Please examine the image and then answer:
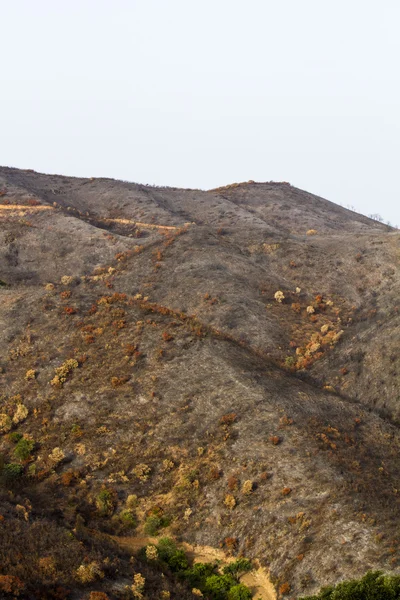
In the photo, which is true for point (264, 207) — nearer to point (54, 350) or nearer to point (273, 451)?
point (54, 350)

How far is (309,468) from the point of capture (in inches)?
1174

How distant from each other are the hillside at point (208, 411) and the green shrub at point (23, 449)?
165 mm

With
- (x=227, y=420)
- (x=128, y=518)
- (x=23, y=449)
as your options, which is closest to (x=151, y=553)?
(x=128, y=518)

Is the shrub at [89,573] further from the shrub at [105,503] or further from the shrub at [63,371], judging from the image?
the shrub at [63,371]

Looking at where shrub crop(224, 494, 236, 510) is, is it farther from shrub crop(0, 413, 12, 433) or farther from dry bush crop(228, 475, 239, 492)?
shrub crop(0, 413, 12, 433)

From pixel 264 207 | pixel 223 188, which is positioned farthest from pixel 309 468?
pixel 223 188

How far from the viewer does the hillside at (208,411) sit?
25141 millimetres

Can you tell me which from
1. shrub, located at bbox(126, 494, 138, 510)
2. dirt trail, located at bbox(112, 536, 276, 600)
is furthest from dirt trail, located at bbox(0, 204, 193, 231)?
dirt trail, located at bbox(112, 536, 276, 600)

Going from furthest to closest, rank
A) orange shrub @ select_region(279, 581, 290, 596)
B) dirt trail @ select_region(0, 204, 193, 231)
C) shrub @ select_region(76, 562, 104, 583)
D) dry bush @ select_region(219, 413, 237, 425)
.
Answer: dirt trail @ select_region(0, 204, 193, 231), dry bush @ select_region(219, 413, 237, 425), orange shrub @ select_region(279, 581, 290, 596), shrub @ select_region(76, 562, 104, 583)

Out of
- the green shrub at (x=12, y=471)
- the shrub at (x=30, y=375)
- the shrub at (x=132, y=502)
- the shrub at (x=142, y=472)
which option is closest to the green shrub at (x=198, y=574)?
the shrub at (x=132, y=502)

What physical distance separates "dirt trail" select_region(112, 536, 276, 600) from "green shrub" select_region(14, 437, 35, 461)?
883 cm

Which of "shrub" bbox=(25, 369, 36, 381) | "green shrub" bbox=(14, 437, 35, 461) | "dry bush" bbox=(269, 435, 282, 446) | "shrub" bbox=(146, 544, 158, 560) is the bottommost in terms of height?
"green shrub" bbox=(14, 437, 35, 461)

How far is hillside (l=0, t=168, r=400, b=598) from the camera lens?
25141 mm

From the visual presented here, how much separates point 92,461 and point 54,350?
12.3 m
